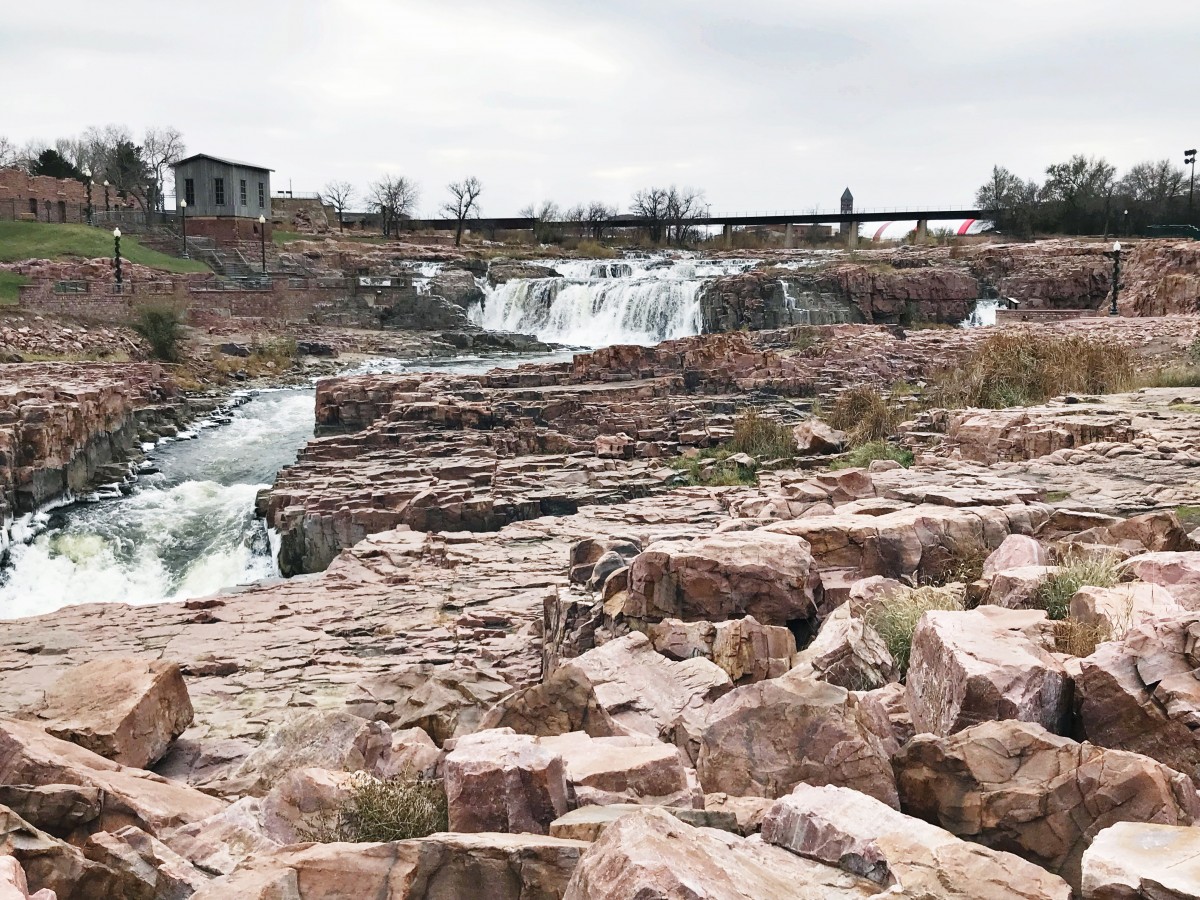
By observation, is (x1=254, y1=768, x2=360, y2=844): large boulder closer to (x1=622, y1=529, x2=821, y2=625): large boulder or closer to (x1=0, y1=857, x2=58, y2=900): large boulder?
(x1=0, y1=857, x2=58, y2=900): large boulder

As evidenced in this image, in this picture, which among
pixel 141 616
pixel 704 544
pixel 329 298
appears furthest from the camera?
pixel 329 298

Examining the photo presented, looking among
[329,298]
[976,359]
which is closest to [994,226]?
[329,298]

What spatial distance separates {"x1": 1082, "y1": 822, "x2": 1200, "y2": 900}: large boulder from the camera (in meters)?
2.81

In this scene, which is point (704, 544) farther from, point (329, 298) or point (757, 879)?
point (329, 298)

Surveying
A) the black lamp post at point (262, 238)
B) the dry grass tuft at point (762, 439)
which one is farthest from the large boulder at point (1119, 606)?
the black lamp post at point (262, 238)

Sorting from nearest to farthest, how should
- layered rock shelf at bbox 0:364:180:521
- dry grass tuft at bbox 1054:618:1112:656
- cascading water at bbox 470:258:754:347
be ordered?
dry grass tuft at bbox 1054:618:1112:656 < layered rock shelf at bbox 0:364:180:521 < cascading water at bbox 470:258:754:347

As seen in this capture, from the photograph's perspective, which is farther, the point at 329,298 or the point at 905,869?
the point at 329,298

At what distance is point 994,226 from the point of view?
53.5 metres

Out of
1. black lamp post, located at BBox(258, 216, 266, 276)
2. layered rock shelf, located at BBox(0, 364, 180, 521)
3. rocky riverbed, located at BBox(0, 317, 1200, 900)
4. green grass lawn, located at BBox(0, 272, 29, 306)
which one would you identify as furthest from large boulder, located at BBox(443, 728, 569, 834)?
black lamp post, located at BBox(258, 216, 266, 276)

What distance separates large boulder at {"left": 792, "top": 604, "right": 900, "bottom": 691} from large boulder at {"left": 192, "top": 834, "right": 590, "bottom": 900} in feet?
7.07

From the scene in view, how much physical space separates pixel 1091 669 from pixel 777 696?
4.23 ft

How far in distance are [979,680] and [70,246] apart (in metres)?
43.8

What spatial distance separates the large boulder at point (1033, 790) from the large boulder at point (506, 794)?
129cm

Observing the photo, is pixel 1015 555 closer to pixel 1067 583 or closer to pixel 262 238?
pixel 1067 583
